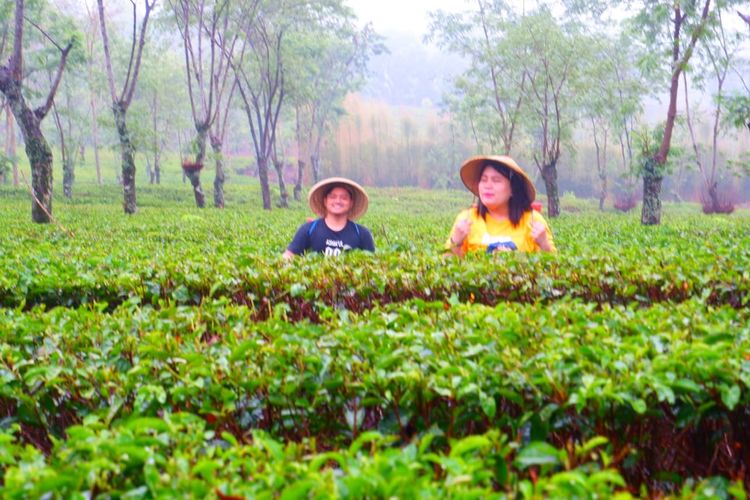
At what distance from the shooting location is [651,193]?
14617mm

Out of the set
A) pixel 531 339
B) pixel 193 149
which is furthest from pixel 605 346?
pixel 193 149

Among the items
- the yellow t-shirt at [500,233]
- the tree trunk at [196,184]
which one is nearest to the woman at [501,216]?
the yellow t-shirt at [500,233]

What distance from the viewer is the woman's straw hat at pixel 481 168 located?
17.1 ft

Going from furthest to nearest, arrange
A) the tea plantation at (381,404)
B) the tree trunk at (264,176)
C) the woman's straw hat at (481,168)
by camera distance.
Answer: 1. the tree trunk at (264,176)
2. the woman's straw hat at (481,168)
3. the tea plantation at (381,404)

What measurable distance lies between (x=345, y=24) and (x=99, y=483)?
1078 inches

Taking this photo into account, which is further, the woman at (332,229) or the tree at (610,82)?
the tree at (610,82)

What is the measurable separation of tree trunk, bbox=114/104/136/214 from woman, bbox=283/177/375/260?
11913mm

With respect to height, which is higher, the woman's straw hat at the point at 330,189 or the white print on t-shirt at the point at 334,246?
the woman's straw hat at the point at 330,189

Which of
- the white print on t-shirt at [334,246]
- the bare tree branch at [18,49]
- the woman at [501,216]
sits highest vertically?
the bare tree branch at [18,49]

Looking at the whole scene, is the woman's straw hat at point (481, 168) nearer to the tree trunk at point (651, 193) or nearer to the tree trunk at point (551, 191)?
the tree trunk at point (651, 193)

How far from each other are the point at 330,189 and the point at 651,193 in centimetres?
1097

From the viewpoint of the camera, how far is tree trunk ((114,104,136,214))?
16156mm

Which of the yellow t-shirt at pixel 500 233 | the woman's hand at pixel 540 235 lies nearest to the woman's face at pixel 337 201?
the yellow t-shirt at pixel 500 233

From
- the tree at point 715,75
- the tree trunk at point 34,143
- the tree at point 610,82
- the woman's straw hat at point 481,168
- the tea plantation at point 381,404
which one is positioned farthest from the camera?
the tree at point 610,82
